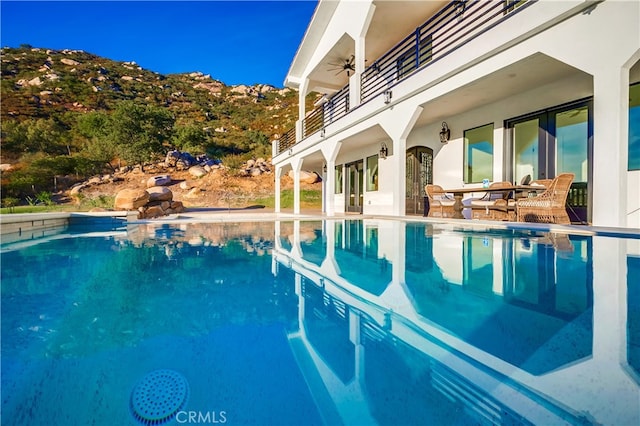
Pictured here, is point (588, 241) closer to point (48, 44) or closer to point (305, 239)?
point (305, 239)

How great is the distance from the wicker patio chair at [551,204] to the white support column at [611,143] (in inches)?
52.8

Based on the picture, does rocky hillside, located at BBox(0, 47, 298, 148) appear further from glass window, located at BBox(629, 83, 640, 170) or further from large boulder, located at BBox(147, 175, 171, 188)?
glass window, located at BBox(629, 83, 640, 170)

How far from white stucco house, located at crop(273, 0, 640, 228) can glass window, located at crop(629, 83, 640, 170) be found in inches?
0.8

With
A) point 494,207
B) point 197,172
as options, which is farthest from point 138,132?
point 494,207

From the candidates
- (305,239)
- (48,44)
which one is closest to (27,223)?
(305,239)

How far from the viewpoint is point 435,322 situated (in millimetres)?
1762

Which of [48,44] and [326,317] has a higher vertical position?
[48,44]

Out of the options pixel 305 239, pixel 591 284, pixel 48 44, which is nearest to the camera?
pixel 591 284

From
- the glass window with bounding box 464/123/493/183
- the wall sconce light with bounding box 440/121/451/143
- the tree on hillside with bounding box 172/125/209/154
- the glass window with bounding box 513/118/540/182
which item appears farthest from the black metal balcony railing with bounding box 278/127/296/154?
the tree on hillside with bounding box 172/125/209/154

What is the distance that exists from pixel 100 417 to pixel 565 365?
5.60 feet

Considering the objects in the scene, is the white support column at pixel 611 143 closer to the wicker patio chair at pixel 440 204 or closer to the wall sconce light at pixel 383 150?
the wicker patio chair at pixel 440 204

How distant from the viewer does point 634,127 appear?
5.87 metres

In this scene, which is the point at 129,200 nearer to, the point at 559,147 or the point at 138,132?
the point at 559,147

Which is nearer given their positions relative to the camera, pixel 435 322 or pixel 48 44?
pixel 435 322
